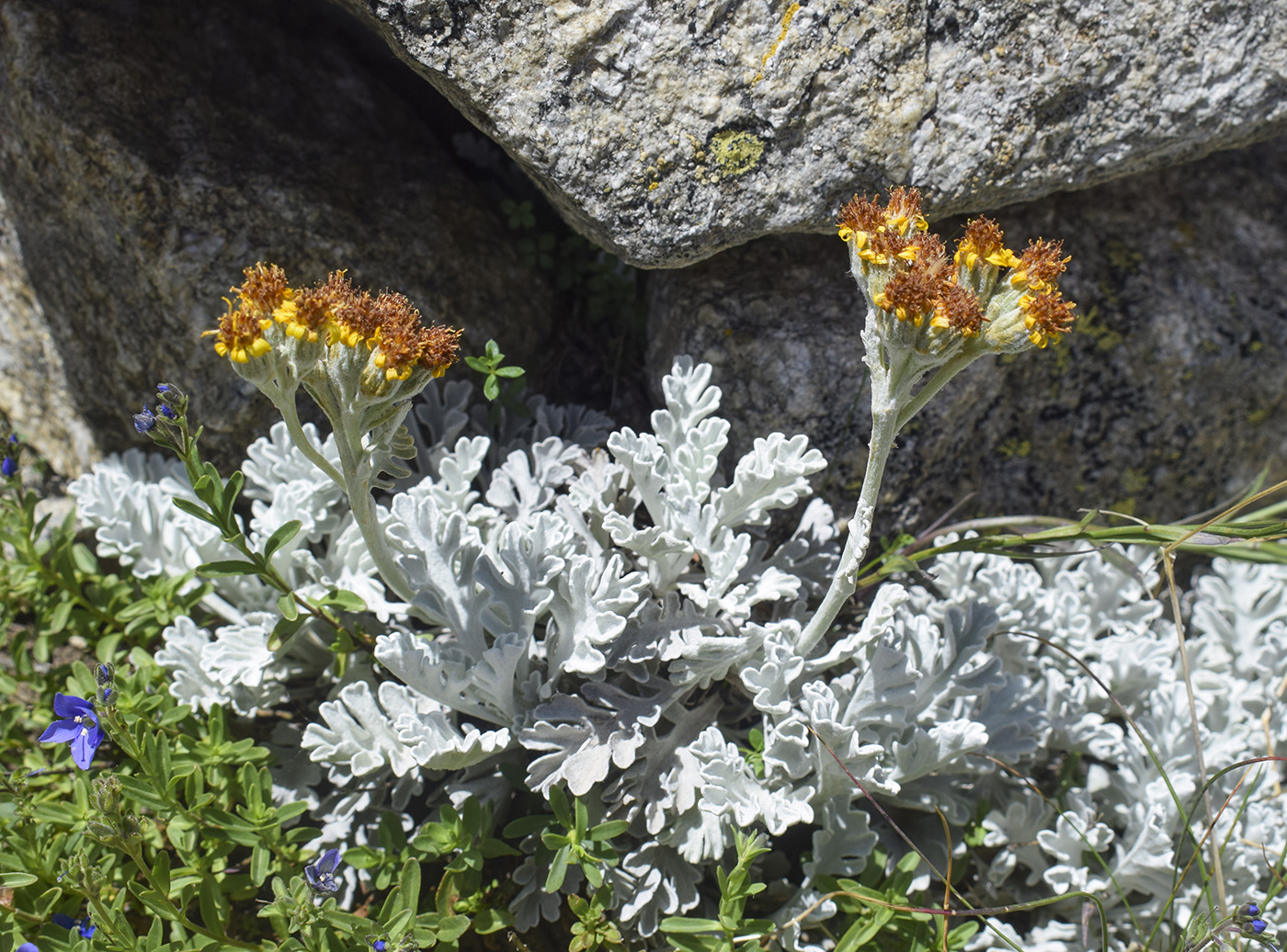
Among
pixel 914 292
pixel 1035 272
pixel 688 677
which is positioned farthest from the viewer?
pixel 688 677

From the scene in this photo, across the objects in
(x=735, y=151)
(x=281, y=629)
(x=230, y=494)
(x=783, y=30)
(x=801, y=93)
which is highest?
(x=783, y=30)

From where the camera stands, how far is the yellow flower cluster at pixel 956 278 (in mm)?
2160

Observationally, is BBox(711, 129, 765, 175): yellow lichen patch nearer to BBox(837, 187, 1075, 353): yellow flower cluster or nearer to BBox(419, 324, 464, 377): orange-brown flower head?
BBox(837, 187, 1075, 353): yellow flower cluster

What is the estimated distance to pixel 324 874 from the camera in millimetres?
2365

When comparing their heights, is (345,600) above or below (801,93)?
below

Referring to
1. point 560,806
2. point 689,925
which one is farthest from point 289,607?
point 689,925

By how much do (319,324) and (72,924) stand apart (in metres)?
1.80

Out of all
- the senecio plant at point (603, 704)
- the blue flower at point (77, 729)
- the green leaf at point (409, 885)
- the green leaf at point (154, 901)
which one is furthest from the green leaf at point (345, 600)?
the green leaf at point (154, 901)

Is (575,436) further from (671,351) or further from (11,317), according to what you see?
(11,317)

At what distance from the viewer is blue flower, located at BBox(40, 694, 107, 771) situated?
2326 mm

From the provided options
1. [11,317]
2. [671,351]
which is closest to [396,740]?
[671,351]

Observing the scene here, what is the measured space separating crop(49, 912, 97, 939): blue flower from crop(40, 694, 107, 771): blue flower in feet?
1.57

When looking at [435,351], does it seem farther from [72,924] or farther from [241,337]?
[72,924]

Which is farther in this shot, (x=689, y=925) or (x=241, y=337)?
(x=689, y=925)
